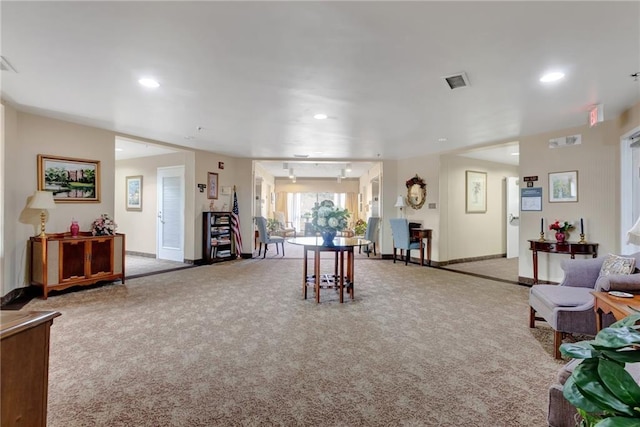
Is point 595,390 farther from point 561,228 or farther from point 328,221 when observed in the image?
point 561,228

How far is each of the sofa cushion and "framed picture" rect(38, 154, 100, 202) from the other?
570cm

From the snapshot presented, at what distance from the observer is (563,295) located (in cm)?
259

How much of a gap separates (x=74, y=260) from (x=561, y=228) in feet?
22.3

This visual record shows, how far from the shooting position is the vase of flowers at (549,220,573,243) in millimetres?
4273

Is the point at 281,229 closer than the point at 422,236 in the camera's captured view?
No

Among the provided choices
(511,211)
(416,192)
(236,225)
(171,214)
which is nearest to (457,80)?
(416,192)

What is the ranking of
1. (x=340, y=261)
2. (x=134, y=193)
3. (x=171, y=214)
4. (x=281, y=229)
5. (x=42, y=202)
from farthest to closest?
1. (x=281, y=229)
2. (x=134, y=193)
3. (x=171, y=214)
4. (x=340, y=261)
5. (x=42, y=202)

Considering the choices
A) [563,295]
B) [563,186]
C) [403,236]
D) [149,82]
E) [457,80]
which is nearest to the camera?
→ [563,295]

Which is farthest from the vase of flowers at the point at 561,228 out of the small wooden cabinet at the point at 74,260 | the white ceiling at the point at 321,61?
the small wooden cabinet at the point at 74,260

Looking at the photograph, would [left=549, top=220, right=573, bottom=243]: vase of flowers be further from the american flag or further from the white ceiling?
the american flag

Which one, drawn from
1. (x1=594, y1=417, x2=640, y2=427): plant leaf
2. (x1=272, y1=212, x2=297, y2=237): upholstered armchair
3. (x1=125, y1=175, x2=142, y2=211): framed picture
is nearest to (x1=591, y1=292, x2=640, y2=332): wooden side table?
(x1=594, y1=417, x2=640, y2=427): plant leaf

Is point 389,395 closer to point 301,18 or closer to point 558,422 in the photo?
point 558,422

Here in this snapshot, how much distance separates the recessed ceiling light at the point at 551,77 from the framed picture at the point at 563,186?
228 cm

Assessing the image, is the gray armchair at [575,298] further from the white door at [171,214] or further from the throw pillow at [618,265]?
the white door at [171,214]
